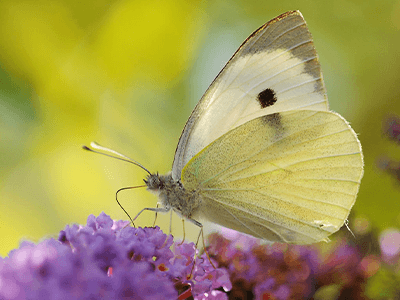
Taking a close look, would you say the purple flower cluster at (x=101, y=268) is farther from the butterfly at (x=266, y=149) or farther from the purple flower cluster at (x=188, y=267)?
the butterfly at (x=266, y=149)

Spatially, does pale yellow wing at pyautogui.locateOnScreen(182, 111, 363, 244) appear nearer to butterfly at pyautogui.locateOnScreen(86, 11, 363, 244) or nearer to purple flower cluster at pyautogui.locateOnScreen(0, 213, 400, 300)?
butterfly at pyautogui.locateOnScreen(86, 11, 363, 244)

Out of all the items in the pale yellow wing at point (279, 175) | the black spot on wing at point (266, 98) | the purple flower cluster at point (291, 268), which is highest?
the black spot on wing at point (266, 98)

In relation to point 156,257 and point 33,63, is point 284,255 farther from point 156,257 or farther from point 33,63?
point 33,63

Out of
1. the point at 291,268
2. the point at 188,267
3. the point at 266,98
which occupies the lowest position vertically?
the point at 291,268

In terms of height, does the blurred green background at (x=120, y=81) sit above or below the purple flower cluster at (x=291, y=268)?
above

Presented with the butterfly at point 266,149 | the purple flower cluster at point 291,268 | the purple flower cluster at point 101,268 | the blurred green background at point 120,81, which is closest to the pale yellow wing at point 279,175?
the butterfly at point 266,149

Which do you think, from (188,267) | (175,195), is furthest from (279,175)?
(188,267)

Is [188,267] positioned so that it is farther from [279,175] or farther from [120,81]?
[120,81]
